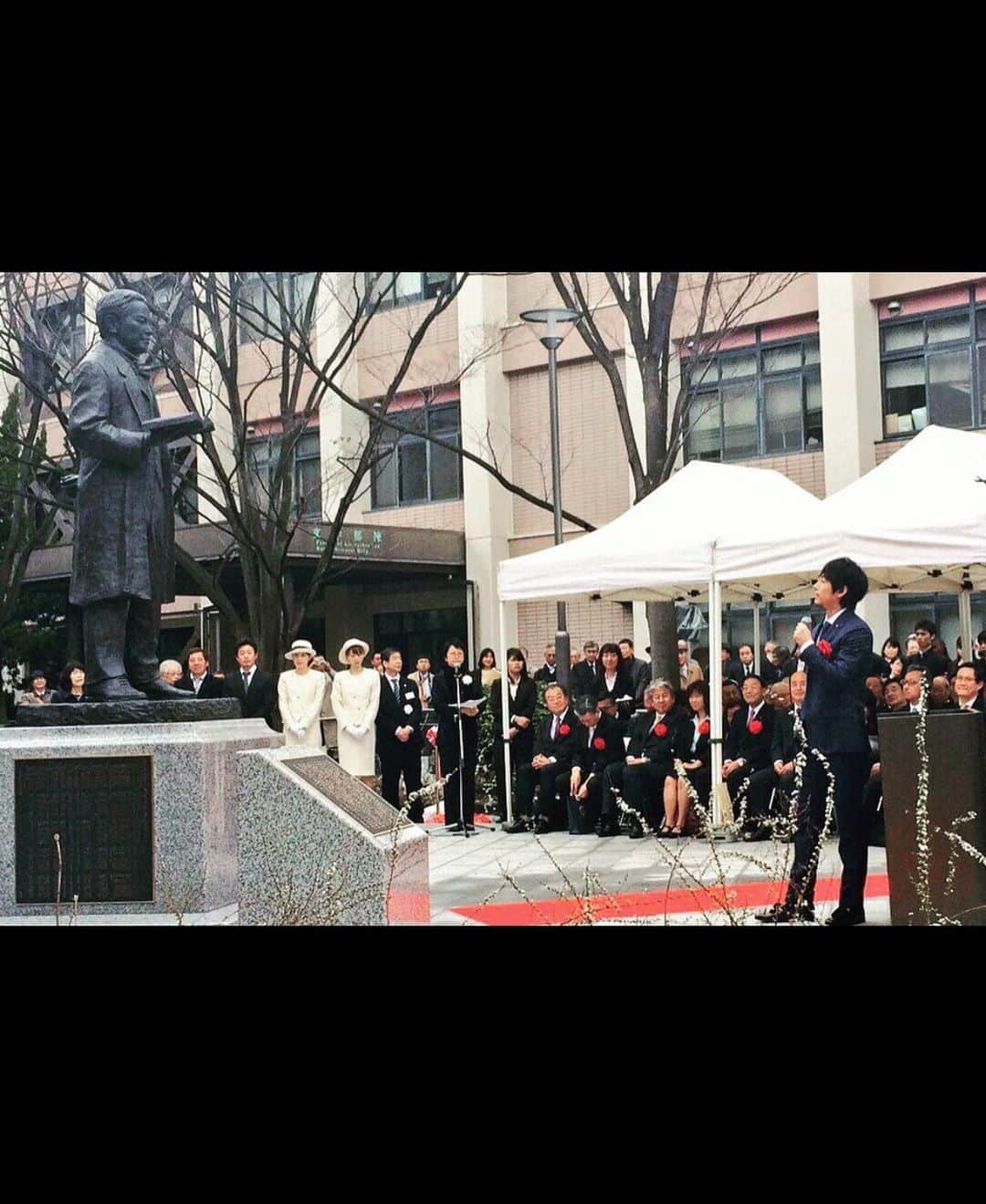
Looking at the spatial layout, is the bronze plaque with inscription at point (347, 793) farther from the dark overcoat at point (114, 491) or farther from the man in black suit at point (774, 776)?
the man in black suit at point (774, 776)

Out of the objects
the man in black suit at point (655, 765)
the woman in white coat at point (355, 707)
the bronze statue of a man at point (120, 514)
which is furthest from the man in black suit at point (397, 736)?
the bronze statue of a man at point (120, 514)

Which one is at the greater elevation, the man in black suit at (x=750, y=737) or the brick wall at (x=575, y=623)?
the brick wall at (x=575, y=623)

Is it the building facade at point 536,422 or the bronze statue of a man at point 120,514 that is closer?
the bronze statue of a man at point 120,514

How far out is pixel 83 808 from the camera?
8641mm

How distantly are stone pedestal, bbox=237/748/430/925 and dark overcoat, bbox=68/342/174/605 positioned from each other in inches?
54.8

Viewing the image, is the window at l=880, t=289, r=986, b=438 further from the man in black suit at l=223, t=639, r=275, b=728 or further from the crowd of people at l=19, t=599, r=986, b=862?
the man in black suit at l=223, t=639, r=275, b=728

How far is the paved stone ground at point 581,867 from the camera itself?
9773 millimetres

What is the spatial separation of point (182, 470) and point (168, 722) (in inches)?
419

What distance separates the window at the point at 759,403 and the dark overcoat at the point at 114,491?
56.8 ft

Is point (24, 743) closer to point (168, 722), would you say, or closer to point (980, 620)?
point (168, 722)

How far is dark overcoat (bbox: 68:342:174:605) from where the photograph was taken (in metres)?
9.05

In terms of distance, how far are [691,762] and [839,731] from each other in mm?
5795

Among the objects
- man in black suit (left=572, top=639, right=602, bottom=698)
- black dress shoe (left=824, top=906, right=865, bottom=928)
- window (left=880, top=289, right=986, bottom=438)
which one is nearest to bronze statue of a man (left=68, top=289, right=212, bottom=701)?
black dress shoe (left=824, top=906, right=865, bottom=928)

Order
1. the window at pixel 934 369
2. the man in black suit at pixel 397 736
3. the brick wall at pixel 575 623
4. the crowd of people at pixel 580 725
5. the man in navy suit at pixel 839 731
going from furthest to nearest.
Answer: the brick wall at pixel 575 623
the window at pixel 934 369
the man in black suit at pixel 397 736
the crowd of people at pixel 580 725
the man in navy suit at pixel 839 731
